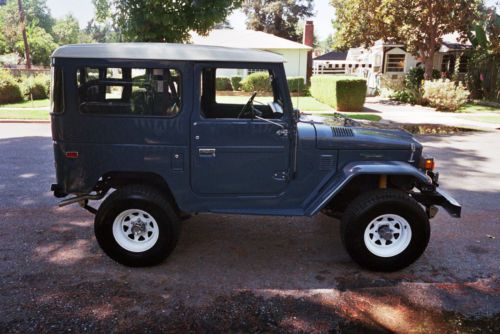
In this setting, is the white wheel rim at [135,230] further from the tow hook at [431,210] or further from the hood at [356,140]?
the tow hook at [431,210]

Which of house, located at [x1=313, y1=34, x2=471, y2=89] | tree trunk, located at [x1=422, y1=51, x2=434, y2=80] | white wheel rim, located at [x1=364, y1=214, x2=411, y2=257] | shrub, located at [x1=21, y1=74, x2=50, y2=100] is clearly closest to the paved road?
white wheel rim, located at [x1=364, y1=214, x2=411, y2=257]

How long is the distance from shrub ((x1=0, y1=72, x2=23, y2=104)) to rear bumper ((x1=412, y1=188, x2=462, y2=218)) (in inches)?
814

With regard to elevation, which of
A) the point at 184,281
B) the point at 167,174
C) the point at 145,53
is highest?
the point at 145,53

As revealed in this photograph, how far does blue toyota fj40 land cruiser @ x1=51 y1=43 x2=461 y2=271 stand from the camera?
419cm

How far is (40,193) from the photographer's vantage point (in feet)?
22.4

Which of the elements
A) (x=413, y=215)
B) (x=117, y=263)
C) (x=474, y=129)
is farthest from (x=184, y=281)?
(x=474, y=129)

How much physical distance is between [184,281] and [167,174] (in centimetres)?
106

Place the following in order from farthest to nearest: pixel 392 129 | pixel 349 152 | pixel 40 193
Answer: pixel 40 193, pixel 392 129, pixel 349 152

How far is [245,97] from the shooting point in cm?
475

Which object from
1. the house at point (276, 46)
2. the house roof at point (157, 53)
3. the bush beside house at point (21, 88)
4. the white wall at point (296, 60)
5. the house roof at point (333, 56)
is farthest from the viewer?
the house roof at point (333, 56)

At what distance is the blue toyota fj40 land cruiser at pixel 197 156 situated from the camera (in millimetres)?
4188

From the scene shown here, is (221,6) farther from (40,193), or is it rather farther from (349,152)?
(349,152)

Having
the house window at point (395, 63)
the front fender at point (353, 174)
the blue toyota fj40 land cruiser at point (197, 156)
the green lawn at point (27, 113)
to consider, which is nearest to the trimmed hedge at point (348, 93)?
the house window at point (395, 63)

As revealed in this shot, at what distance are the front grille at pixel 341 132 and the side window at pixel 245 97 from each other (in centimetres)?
64
